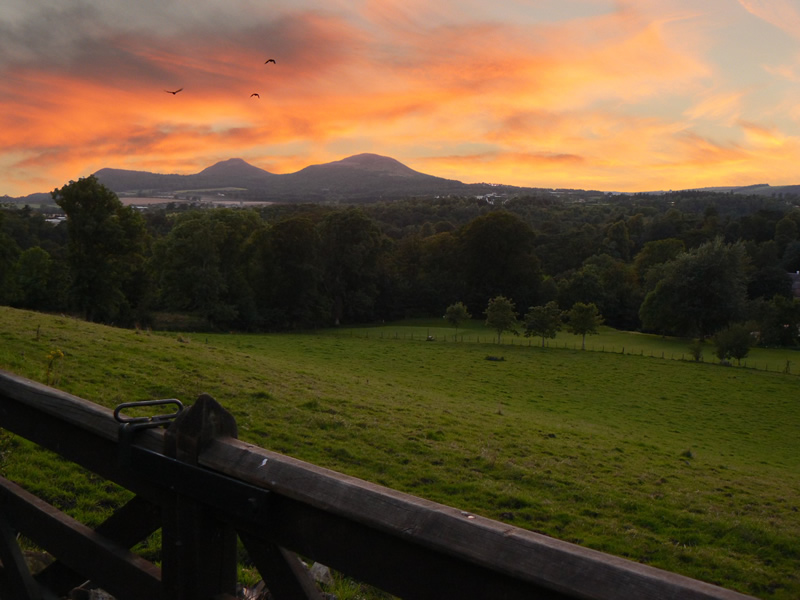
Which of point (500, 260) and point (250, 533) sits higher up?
point (500, 260)

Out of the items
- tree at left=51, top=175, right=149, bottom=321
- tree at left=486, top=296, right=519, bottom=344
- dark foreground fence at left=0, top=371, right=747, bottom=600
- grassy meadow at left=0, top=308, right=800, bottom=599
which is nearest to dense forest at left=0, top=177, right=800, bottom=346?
tree at left=51, top=175, right=149, bottom=321

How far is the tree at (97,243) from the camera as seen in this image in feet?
145

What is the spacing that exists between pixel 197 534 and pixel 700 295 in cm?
6995

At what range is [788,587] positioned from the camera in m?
8.26

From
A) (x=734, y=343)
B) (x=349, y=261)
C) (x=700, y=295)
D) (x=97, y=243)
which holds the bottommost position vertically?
(x=734, y=343)

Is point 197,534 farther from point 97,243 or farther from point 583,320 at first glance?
point 583,320

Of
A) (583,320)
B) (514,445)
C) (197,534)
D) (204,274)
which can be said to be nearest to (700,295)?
(583,320)

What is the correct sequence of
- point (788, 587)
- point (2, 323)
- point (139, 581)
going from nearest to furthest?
1. point (139, 581)
2. point (788, 587)
3. point (2, 323)

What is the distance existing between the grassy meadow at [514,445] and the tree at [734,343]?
1548 cm

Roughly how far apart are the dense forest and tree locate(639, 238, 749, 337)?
13 centimetres

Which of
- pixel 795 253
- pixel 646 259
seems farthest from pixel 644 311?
pixel 795 253

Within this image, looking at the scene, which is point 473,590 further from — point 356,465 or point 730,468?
point 730,468

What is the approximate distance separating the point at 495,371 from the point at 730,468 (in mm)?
19408

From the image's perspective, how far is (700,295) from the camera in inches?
2532
